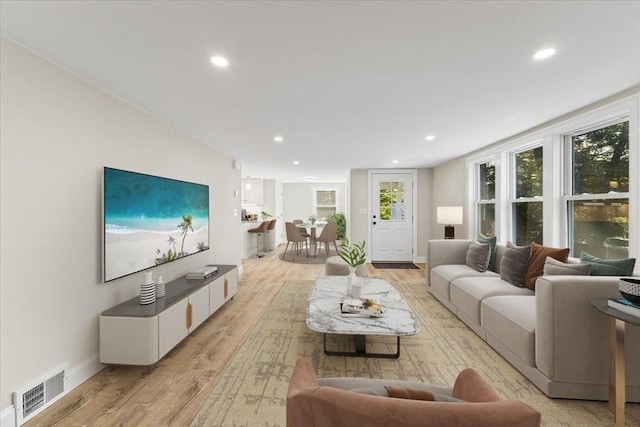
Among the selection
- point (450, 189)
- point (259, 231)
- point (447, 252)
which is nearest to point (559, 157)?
point (447, 252)

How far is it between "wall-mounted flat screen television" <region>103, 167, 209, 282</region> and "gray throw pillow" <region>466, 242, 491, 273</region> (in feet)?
11.9

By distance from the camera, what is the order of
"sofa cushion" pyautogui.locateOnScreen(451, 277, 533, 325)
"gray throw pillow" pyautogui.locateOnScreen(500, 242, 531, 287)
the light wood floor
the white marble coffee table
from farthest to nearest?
"gray throw pillow" pyautogui.locateOnScreen(500, 242, 531, 287) < "sofa cushion" pyautogui.locateOnScreen(451, 277, 533, 325) < the white marble coffee table < the light wood floor

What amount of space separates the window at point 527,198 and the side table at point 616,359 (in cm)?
211

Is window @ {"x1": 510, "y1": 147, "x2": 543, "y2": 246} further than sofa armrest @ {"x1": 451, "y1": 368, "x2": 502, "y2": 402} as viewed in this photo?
Yes

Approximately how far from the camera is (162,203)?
111 inches

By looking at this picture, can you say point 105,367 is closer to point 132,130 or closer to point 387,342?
point 132,130

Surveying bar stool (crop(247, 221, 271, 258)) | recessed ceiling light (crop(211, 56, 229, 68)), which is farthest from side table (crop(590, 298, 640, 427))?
bar stool (crop(247, 221, 271, 258))

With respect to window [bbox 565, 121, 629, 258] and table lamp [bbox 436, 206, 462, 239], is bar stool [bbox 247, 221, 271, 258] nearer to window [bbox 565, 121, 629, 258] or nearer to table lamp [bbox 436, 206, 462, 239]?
table lamp [bbox 436, 206, 462, 239]

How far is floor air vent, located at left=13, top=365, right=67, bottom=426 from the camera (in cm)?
163

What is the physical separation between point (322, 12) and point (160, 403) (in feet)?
8.41

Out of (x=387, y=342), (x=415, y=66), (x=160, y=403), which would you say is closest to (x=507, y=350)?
(x=387, y=342)

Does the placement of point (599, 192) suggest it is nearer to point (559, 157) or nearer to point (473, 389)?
point (559, 157)

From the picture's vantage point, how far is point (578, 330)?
70.9 inches

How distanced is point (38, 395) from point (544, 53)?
3895mm
